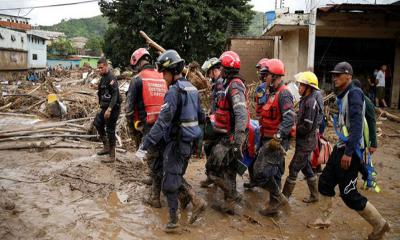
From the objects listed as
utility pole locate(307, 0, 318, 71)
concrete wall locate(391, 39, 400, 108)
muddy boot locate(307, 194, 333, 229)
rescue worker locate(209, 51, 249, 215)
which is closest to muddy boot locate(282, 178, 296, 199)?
muddy boot locate(307, 194, 333, 229)

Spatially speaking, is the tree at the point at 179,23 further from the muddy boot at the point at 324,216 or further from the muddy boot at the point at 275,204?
the muddy boot at the point at 324,216

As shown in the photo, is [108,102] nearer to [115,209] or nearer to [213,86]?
[213,86]

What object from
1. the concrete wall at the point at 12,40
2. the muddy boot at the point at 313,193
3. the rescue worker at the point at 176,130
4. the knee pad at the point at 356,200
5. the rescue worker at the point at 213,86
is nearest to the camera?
the knee pad at the point at 356,200

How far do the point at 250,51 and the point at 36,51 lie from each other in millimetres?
40532

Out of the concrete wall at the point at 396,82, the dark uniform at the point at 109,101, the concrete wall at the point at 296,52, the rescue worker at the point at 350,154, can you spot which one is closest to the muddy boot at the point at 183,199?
the rescue worker at the point at 350,154

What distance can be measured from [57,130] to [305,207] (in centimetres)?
574

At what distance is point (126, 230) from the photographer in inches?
173

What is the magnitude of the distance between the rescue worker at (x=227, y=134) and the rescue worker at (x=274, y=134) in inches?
14.0

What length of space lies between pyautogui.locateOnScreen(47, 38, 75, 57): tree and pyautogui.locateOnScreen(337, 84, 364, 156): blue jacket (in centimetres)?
6698

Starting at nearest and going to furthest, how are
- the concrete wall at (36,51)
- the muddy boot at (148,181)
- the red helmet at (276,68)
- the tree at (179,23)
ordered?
the red helmet at (276,68)
the muddy boot at (148,181)
the tree at (179,23)
the concrete wall at (36,51)

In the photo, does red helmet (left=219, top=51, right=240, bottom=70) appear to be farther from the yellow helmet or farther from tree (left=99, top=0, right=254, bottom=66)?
tree (left=99, top=0, right=254, bottom=66)

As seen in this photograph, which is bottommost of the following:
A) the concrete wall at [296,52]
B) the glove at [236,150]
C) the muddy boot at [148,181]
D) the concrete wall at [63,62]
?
the muddy boot at [148,181]

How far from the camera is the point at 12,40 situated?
1619 inches

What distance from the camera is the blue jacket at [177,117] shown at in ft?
Answer: 13.6
